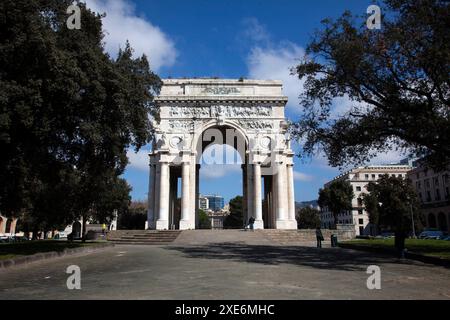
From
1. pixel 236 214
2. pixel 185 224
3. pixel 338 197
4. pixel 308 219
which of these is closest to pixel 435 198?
pixel 338 197

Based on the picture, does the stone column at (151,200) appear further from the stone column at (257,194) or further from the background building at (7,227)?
the background building at (7,227)

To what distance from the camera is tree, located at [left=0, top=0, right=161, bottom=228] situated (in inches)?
573

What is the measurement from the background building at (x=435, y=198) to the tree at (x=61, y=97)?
5814 cm

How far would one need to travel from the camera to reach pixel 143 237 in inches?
1316

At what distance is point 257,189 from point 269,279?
31.0 metres

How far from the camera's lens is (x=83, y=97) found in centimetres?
1744

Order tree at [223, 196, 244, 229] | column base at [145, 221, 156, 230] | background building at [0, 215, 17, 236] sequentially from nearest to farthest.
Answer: column base at [145, 221, 156, 230] < background building at [0, 215, 17, 236] < tree at [223, 196, 244, 229]

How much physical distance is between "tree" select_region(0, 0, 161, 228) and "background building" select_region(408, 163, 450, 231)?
58135 mm

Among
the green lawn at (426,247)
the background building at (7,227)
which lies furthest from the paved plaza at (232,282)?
the background building at (7,227)

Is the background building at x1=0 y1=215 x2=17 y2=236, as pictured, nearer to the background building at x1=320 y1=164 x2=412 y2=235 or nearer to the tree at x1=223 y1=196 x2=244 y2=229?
the tree at x1=223 y1=196 x2=244 y2=229

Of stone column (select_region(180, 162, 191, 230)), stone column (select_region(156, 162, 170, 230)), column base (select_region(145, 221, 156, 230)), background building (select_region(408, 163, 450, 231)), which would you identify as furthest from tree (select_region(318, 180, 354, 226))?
column base (select_region(145, 221, 156, 230))

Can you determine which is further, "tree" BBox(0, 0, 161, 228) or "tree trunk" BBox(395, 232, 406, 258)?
"tree trunk" BBox(395, 232, 406, 258)

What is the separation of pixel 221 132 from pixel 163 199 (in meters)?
10.6

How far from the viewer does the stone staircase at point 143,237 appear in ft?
105
